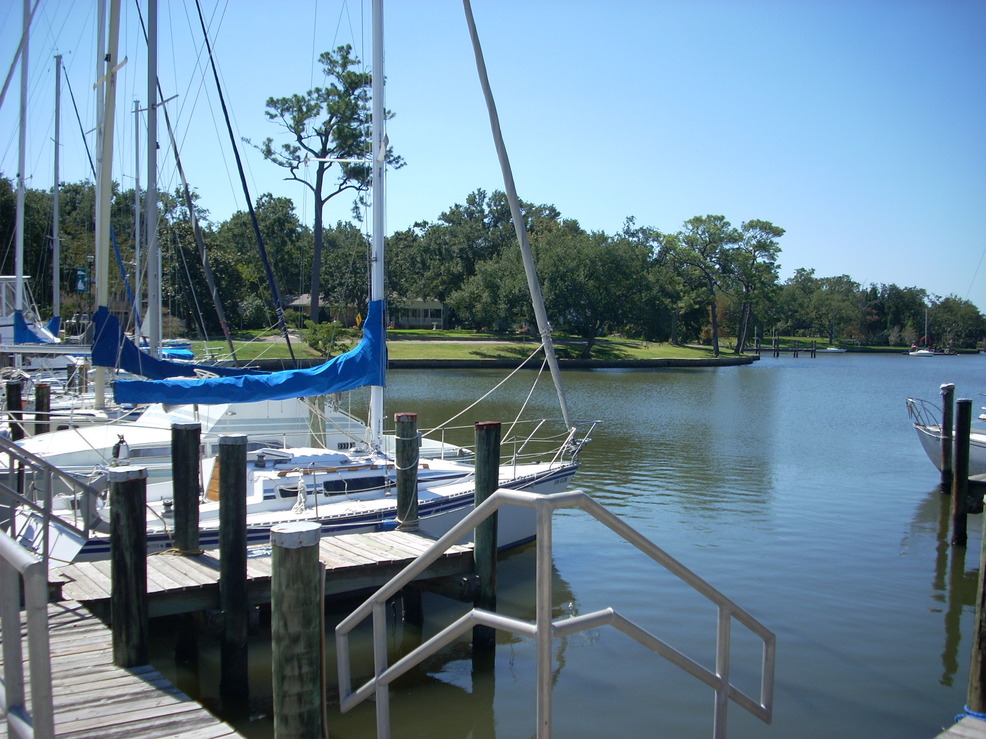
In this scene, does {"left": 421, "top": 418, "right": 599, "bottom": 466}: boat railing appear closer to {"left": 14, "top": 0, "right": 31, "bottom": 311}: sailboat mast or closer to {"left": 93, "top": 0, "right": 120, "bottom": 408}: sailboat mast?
{"left": 93, "top": 0, "right": 120, "bottom": 408}: sailboat mast

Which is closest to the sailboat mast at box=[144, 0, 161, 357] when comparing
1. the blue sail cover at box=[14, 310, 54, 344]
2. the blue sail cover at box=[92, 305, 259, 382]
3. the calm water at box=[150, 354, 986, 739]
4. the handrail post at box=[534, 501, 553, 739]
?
the blue sail cover at box=[92, 305, 259, 382]

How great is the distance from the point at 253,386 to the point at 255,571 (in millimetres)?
4009

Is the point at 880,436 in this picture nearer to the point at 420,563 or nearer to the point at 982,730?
the point at 982,730

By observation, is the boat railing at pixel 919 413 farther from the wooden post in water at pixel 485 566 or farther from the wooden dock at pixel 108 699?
the wooden dock at pixel 108 699

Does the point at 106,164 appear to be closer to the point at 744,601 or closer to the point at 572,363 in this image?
the point at 744,601


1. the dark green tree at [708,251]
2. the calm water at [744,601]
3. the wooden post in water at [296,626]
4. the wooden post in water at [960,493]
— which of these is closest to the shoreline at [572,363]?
the dark green tree at [708,251]

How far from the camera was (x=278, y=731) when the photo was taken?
20.2 ft

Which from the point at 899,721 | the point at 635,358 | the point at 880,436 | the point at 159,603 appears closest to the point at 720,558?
the point at 899,721

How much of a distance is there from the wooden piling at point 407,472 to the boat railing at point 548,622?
4.54 m

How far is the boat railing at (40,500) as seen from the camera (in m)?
8.72

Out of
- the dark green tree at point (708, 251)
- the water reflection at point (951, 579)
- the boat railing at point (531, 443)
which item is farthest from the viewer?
the dark green tree at point (708, 251)

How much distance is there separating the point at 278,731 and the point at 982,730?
5.39m

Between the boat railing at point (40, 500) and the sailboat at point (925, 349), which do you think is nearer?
the boat railing at point (40, 500)

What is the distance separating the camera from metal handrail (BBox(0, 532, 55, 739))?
3271mm
